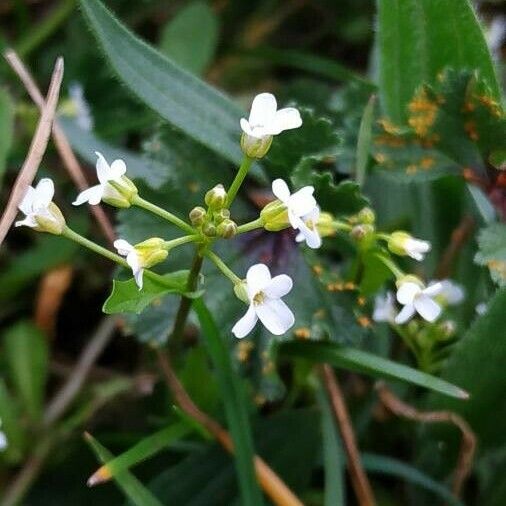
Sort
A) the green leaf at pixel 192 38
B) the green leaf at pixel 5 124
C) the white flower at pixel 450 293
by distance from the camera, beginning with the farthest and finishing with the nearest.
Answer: the green leaf at pixel 192 38
the green leaf at pixel 5 124
the white flower at pixel 450 293

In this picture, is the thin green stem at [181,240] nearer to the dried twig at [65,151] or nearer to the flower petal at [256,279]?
the flower petal at [256,279]

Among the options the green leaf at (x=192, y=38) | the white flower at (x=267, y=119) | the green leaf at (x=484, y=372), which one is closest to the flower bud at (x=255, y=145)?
the white flower at (x=267, y=119)

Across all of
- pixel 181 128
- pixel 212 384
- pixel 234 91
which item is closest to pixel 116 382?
pixel 212 384

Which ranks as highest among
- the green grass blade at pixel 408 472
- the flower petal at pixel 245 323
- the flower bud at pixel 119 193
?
the flower bud at pixel 119 193

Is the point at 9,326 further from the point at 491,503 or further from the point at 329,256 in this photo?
the point at 491,503

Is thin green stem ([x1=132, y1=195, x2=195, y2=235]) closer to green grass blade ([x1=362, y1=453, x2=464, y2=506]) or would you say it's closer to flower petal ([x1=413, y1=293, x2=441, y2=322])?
flower petal ([x1=413, y1=293, x2=441, y2=322])

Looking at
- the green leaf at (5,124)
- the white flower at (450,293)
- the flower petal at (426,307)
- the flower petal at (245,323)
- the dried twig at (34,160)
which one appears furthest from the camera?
the green leaf at (5,124)

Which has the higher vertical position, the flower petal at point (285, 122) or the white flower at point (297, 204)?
the flower petal at point (285, 122)

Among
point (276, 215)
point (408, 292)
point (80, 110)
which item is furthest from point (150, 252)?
point (80, 110)

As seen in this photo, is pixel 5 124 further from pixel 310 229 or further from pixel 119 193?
pixel 310 229
